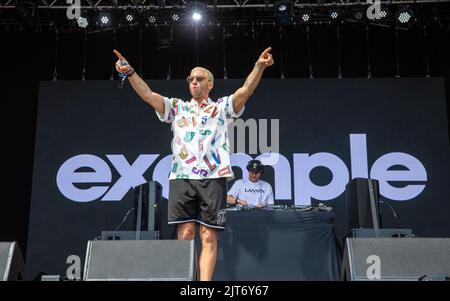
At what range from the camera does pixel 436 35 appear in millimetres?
9211

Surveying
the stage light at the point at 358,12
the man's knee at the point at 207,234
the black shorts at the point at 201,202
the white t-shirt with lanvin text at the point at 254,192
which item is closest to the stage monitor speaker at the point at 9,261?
the black shorts at the point at 201,202

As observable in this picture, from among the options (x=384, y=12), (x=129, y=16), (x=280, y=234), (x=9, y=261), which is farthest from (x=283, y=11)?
(x=9, y=261)

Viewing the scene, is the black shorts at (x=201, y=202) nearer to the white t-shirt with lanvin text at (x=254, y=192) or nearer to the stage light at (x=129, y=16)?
the white t-shirt with lanvin text at (x=254, y=192)

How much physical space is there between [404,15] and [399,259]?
5.30 metres

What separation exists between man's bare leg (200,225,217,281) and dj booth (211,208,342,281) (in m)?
1.76

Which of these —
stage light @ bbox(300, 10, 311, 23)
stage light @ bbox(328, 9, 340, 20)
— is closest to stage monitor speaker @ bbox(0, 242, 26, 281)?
stage light @ bbox(300, 10, 311, 23)

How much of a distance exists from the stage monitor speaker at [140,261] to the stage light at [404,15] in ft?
18.3

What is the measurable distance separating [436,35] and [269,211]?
13.9 ft

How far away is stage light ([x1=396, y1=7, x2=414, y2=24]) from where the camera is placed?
8.30 meters

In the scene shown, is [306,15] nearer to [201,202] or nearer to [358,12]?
[358,12]

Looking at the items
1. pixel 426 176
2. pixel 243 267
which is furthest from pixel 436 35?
pixel 243 267
